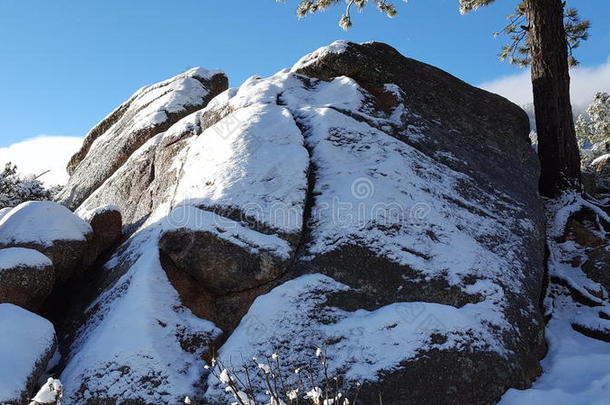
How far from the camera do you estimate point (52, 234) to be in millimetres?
6531

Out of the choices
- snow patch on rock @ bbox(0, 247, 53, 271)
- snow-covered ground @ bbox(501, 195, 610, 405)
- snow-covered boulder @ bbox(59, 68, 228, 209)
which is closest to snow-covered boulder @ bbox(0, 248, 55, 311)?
snow patch on rock @ bbox(0, 247, 53, 271)

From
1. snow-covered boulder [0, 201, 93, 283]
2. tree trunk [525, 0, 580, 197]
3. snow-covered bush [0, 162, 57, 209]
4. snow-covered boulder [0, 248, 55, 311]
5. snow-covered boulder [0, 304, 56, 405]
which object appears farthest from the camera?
snow-covered bush [0, 162, 57, 209]

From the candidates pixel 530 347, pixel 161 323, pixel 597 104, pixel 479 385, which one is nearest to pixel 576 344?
pixel 530 347

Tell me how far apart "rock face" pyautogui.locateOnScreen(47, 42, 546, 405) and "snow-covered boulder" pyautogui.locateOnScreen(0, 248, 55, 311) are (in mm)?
564

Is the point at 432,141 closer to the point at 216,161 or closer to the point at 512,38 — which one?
the point at 216,161

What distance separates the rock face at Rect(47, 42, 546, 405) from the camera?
4898mm

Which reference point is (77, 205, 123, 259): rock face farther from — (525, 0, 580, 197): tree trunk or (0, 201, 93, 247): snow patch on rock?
(525, 0, 580, 197): tree trunk

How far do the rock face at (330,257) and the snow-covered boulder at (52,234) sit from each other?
54cm

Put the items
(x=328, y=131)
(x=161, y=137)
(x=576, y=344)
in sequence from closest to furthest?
(x=576, y=344), (x=328, y=131), (x=161, y=137)

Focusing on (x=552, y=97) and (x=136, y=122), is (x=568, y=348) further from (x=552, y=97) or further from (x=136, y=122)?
(x=136, y=122)

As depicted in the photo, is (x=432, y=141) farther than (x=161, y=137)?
No

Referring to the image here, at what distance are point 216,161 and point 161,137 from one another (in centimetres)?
271

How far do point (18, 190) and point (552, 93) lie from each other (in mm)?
13864

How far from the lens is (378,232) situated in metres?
5.99
